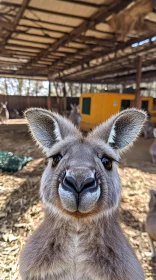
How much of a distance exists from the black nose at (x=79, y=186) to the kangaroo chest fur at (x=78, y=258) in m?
0.33

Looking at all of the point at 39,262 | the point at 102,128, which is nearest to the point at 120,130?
the point at 102,128

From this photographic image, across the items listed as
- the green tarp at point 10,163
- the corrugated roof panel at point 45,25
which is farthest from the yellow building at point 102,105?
the green tarp at point 10,163

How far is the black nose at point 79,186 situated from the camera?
1.16 m

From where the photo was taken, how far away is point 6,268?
281 centimetres

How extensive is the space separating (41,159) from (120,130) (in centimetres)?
526

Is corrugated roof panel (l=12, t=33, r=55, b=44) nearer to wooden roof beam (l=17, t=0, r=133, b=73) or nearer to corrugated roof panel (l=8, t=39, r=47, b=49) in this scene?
wooden roof beam (l=17, t=0, r=133, b=73)

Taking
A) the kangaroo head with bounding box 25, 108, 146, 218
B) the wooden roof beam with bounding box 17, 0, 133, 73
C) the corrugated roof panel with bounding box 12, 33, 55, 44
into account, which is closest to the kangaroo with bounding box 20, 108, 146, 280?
the kangaroo head with bounding box 25, 108, 146, 218

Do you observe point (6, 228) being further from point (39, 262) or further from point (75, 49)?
point (75, 49)

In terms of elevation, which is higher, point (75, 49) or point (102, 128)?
point (75, 49)

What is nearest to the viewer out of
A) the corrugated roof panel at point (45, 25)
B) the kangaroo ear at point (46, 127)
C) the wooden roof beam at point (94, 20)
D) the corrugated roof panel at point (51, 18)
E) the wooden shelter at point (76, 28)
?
the kangaroo ear at point (46, 127)

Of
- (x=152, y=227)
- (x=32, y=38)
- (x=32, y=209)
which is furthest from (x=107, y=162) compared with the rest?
(x=32, y=38)

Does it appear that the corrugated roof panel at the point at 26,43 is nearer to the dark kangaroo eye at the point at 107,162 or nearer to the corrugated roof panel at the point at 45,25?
the corrugated roof panel at the point at 45,25

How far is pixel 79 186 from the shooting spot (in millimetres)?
1161

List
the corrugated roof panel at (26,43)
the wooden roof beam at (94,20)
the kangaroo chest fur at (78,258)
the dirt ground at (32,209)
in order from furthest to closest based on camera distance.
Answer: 1. the corrugated roof panel at (26,43)
2. the wooden roof beam at (94,20)
3. the dirt ground at (32,209)
4. the kangaroo chest fur at (78,258)
